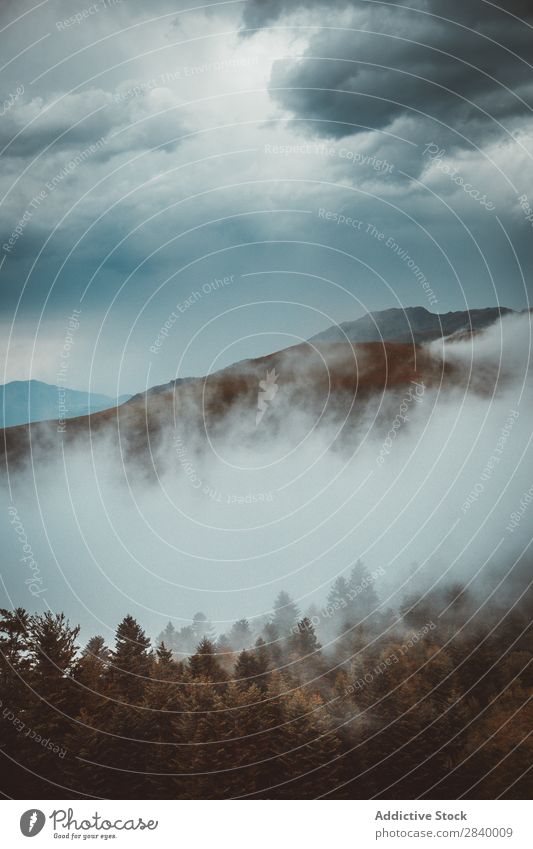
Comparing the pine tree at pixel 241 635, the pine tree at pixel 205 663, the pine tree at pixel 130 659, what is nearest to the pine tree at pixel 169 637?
Answer: the pine tree at pixel 130 659

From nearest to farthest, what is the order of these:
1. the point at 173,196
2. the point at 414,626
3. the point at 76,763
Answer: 1. the point at 76,763
2. the point at 173,196
3. the point at 414,626

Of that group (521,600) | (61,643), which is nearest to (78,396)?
(61,643)

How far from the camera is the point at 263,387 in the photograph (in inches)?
500

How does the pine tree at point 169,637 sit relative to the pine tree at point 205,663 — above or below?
above

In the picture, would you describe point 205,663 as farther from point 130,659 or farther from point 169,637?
point 130,659

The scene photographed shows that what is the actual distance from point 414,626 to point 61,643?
4.54m

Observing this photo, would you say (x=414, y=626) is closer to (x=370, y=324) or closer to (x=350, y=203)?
(x=370, y=324)
